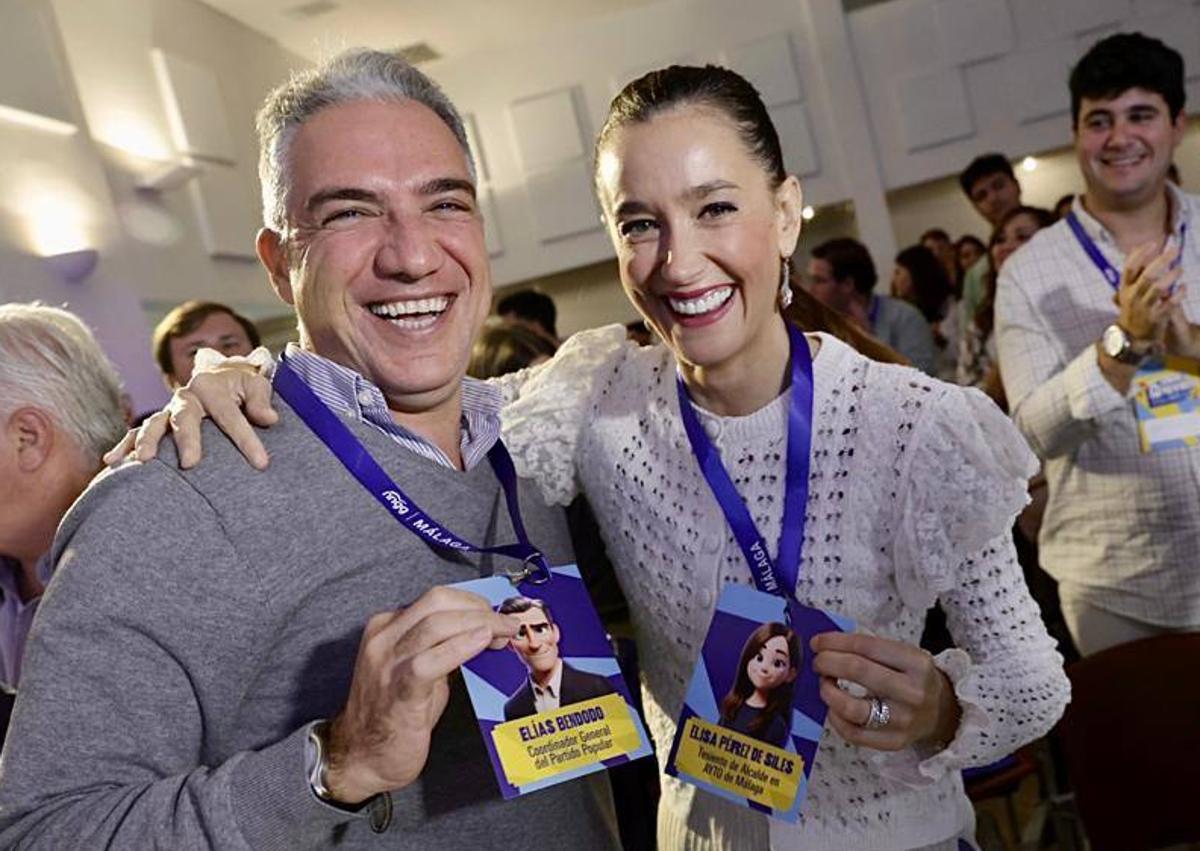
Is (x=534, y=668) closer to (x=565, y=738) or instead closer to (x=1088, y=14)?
(x=565, y=738)

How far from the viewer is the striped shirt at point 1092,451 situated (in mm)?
2539

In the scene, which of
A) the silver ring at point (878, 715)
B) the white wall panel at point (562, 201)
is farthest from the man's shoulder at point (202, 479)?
the white wall panel at point (562, 201)

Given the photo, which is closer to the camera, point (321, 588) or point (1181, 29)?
point (321, 588)

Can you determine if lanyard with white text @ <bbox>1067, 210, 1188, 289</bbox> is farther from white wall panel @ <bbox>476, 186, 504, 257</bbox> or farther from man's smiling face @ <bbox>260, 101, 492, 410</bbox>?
white wall panel @ <bbox>476, 186, 504, 257</bbox>

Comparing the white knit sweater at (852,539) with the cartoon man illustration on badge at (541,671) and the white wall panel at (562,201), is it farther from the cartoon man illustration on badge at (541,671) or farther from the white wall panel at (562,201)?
the white wall panel at (562,201)

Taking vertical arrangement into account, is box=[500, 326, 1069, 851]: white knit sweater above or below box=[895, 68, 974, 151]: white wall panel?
below

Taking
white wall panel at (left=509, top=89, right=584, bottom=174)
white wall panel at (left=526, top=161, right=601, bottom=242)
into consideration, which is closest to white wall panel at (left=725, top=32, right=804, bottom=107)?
white wall panel at (left=509, top=89, right=584, bottom=174)

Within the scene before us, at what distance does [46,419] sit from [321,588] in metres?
0.71

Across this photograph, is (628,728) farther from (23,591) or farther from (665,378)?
(23,591)

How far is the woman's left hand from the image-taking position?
4.17ft

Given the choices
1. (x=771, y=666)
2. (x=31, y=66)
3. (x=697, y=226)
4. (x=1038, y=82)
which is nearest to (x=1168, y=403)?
(x=697, y=226)

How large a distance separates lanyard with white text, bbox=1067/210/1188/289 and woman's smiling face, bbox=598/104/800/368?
1.39m

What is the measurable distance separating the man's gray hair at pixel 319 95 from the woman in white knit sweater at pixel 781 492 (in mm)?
279

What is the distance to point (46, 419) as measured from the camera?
5.70 ft
